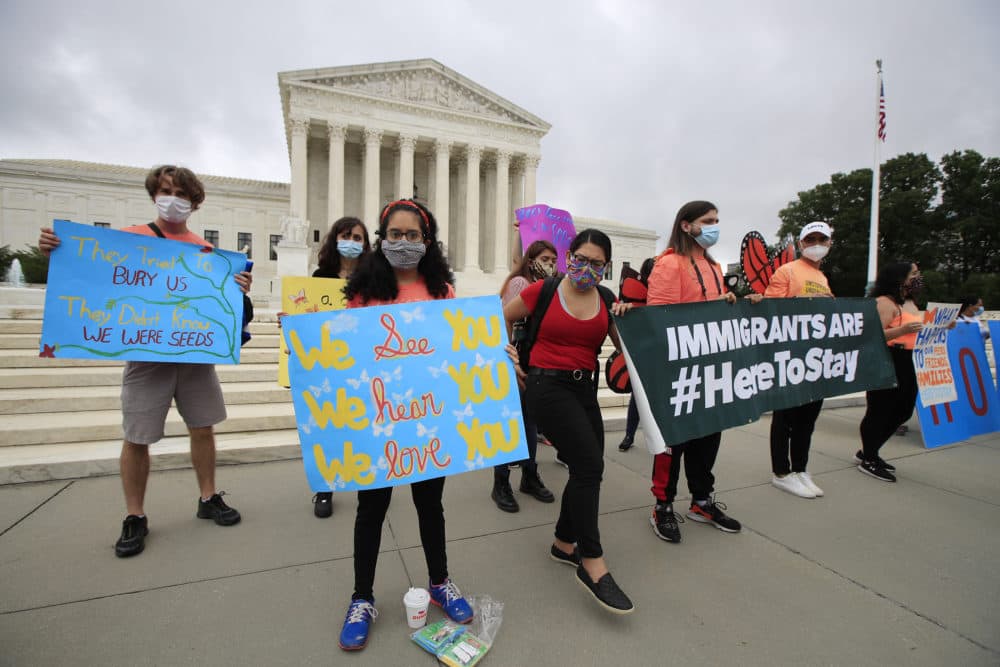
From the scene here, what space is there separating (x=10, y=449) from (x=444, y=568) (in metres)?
4.40

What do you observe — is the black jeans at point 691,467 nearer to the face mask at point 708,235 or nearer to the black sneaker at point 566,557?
the black sneaker at point 566,557

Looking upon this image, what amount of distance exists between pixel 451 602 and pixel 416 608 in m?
0.18

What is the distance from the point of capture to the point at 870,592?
2.32m

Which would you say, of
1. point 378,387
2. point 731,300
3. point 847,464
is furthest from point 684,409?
point 847,464

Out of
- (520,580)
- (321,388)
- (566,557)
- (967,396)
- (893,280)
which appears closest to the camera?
(321,388)

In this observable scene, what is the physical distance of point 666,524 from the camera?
9.54 ft

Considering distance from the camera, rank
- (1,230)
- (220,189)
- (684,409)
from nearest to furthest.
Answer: (684,409) → (1,230) → (220,189)

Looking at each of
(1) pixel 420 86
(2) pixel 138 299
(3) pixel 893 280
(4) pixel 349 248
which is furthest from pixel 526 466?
(1) pixel 420 86

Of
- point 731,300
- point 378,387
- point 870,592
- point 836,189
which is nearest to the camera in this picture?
point 378,387

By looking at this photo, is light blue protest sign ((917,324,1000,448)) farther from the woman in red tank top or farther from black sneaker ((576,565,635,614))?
black sneaker ((576,565,635,614))

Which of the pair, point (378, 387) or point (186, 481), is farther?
point (186, 481)

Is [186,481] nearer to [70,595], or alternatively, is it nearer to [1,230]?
[70,595]

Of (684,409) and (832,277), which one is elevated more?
(832,277)

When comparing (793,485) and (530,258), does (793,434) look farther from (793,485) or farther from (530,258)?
(530,258)
